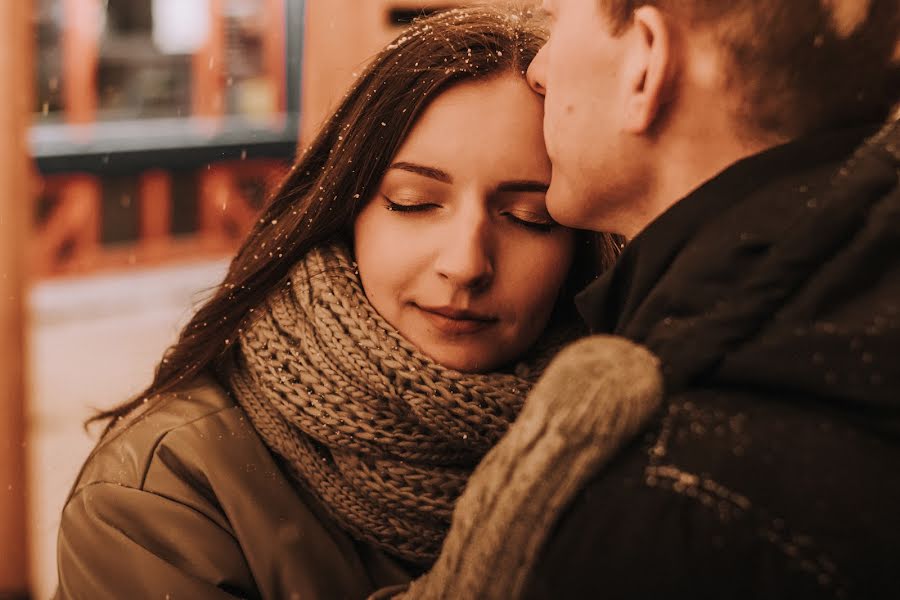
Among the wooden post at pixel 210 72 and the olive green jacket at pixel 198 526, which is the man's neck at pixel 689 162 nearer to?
the olive green jacket at pixel 198 526

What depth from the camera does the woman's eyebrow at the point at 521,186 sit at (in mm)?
1274

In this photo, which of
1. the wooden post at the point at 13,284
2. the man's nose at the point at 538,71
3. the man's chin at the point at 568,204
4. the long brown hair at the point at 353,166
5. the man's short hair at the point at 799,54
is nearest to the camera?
the man's short hair at the point at 799,54

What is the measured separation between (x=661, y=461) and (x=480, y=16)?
2.92 ft

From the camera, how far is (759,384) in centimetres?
76

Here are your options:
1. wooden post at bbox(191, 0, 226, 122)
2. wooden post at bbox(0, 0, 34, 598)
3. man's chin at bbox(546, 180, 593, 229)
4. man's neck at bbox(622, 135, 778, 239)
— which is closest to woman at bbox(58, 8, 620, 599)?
man's chin at bbox(546, 180, 593, 229)

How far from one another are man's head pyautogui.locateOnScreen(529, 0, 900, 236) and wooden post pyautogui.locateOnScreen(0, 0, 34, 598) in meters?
2.03

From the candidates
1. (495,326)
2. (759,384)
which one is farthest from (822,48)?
(495,326)

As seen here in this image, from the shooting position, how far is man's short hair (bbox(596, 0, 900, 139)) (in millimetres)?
892

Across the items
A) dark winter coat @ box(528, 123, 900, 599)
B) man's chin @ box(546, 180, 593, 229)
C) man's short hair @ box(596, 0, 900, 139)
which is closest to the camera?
dark winter coat @ box(528, 123, 900, 599)

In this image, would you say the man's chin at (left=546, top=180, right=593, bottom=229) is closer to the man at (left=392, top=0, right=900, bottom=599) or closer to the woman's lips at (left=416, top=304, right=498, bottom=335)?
the man at (left=392, top=0, right=900, bottom=599)

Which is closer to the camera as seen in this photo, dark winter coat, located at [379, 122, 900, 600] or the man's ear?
dark winter coat, located at [379, 122, 900, 600]

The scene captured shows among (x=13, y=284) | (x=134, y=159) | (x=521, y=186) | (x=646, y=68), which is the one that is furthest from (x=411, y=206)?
(x=134, y=159)

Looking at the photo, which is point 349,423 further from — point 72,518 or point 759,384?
point 759,384

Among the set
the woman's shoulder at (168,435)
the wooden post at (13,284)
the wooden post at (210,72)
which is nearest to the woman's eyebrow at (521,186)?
the woman's shoulder at (168,435)
